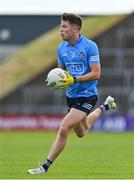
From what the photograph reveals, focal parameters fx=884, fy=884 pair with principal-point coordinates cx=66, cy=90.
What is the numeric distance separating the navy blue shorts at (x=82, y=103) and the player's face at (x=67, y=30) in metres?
1.13

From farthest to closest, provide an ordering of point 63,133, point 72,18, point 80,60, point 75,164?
1. point 75,164
2. point 80,60
3. point 72,18
4. point 63,133

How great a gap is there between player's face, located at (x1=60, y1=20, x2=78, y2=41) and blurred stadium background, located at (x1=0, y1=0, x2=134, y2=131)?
2882 centimetres

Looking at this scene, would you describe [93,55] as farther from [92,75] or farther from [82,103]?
[82,103]

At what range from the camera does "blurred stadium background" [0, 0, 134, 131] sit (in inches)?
1816

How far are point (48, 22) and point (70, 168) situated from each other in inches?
1889

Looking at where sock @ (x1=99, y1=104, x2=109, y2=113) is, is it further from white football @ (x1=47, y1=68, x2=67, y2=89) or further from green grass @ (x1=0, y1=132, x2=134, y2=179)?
white football @ (x1=47, y1=68, x2=67, y2=89)

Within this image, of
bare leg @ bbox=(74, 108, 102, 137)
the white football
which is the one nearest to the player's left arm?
the white football

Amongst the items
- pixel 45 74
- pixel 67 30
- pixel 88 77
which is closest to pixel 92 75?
pixel 88 77

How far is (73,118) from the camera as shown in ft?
50.0

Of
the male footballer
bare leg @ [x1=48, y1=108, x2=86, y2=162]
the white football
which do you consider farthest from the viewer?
the white football

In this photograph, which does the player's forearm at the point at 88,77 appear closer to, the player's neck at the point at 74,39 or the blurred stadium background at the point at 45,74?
the player's neck at the point at 74,39

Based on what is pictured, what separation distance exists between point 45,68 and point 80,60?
38.6 m

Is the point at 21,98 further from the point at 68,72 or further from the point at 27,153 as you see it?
the point at 68,72

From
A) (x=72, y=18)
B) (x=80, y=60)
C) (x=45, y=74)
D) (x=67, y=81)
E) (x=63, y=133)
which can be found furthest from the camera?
(x=45, y=74)
